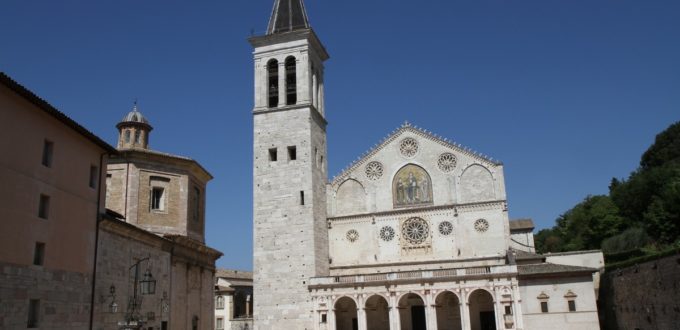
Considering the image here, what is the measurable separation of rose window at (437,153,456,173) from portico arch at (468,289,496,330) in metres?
8.14

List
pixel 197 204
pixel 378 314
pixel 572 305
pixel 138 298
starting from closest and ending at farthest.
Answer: pixel 138 298 → pixel 197 204 → pixel 572 305 → pixel 378 314

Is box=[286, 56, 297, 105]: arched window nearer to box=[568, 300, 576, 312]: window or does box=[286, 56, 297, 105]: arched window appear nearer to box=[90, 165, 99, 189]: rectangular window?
box=[90, 165, 99, 189]: rectangular window

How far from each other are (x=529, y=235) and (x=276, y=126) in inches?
871

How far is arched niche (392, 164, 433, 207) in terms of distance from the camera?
37.8 m

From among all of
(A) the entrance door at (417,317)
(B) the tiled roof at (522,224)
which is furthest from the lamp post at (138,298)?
(B) the tiled roof at (522,224)

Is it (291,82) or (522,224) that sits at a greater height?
(291,82)

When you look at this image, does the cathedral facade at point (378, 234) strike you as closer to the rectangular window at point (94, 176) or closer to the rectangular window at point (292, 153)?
the rectangular window at point (292, 153)

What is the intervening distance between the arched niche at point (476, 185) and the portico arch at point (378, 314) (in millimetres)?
8249

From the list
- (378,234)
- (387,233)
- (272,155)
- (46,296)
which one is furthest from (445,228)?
(46,296)

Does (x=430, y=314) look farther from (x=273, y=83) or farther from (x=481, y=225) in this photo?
(x=273, y=83)

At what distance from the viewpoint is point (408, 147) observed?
128 ft

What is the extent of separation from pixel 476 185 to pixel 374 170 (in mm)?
6809

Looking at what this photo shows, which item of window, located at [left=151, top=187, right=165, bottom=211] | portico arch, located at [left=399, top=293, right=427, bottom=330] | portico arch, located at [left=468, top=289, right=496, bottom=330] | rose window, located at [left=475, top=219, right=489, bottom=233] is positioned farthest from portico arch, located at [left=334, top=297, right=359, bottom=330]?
window, located at [left=151, top=187, right=165, bottom=211]

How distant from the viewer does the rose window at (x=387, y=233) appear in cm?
3772
